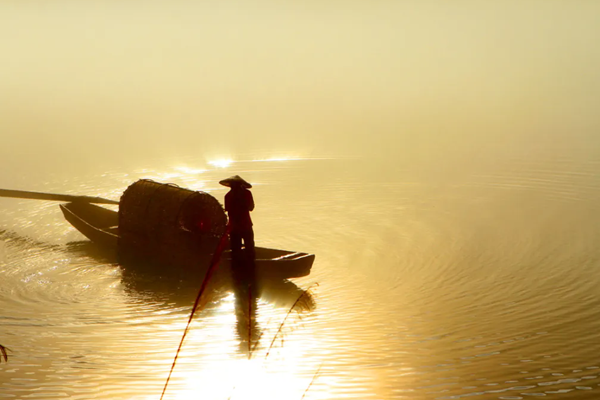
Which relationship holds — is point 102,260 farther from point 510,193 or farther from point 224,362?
point 510,193

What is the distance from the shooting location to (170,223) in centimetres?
1449

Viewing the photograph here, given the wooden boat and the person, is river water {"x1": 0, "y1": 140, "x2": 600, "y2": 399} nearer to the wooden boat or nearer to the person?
the wooden boat

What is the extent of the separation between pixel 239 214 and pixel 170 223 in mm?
1858

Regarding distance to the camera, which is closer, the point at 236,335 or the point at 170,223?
the point at 236,335

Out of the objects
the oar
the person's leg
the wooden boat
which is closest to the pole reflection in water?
the person's leg

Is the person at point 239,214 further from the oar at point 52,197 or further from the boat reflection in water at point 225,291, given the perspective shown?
the oar at point 52,197

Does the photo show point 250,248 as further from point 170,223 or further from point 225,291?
point 170,223

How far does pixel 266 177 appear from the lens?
84.0 ft

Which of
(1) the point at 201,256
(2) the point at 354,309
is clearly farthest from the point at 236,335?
(1) the point at 201,256

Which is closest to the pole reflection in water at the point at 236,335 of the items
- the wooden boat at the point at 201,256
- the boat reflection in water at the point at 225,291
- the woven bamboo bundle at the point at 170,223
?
the boat reflection in water at the point at 225,291

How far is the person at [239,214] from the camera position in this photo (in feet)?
43.8

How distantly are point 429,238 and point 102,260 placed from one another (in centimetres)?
739

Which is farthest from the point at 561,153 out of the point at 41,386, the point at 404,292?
the point at 41,386

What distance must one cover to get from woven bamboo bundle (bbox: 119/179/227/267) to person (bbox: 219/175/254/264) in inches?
42.2
